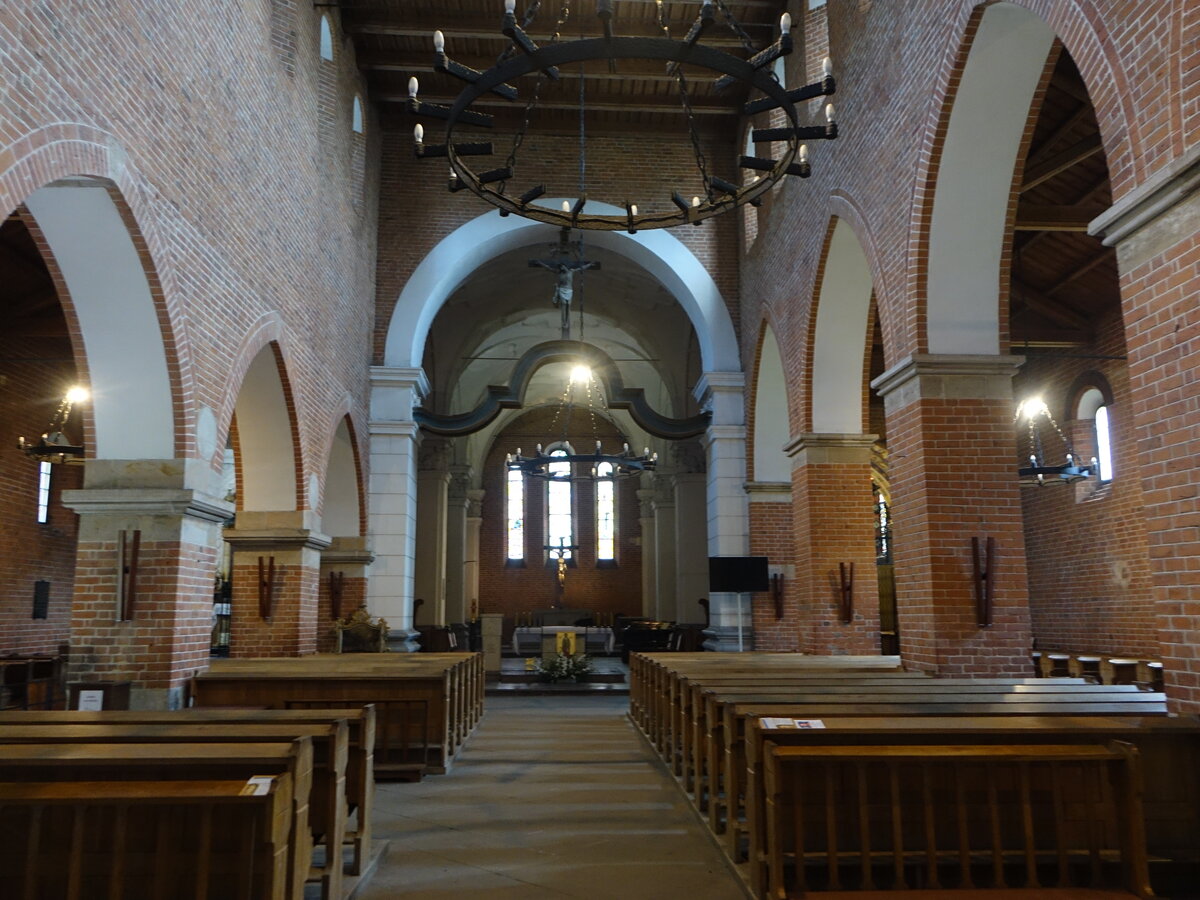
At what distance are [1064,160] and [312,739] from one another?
8273mm

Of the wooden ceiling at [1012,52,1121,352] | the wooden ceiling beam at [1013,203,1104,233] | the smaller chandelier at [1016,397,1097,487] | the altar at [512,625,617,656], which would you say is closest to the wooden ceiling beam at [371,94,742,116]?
the wooden ceiling at [1012,52,1121,352]

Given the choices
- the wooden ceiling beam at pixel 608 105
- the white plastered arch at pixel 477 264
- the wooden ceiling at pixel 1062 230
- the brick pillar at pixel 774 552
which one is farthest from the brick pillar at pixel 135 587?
the wooden ceiling beam at pixel 608 105

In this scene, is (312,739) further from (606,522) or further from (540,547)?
(606,522)

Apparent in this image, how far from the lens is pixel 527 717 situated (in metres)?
11.3

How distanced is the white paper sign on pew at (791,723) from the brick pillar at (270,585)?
24.5 feet

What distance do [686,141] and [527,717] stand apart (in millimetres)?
8956

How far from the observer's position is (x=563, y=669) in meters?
15.0

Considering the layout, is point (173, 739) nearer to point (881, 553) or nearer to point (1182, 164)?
point (1182, 164)

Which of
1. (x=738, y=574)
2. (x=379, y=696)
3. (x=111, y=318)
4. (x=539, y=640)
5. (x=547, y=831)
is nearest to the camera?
(x=547, y=831)

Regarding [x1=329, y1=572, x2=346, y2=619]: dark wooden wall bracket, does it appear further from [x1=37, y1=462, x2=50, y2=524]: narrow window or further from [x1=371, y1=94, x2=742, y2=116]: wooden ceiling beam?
[x1=371, y1=94, x2=742, y2=116]: wooden ceiling beam

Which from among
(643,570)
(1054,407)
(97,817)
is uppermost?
(1054,407)

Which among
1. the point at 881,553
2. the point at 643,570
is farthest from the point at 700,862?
the point at 643,570

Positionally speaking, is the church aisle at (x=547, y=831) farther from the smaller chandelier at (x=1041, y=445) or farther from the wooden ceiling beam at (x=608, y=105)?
the wooden ceiling beam at (x=608, y=105)

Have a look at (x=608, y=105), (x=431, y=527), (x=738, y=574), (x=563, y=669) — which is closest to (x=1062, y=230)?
(x=738, y=574)
